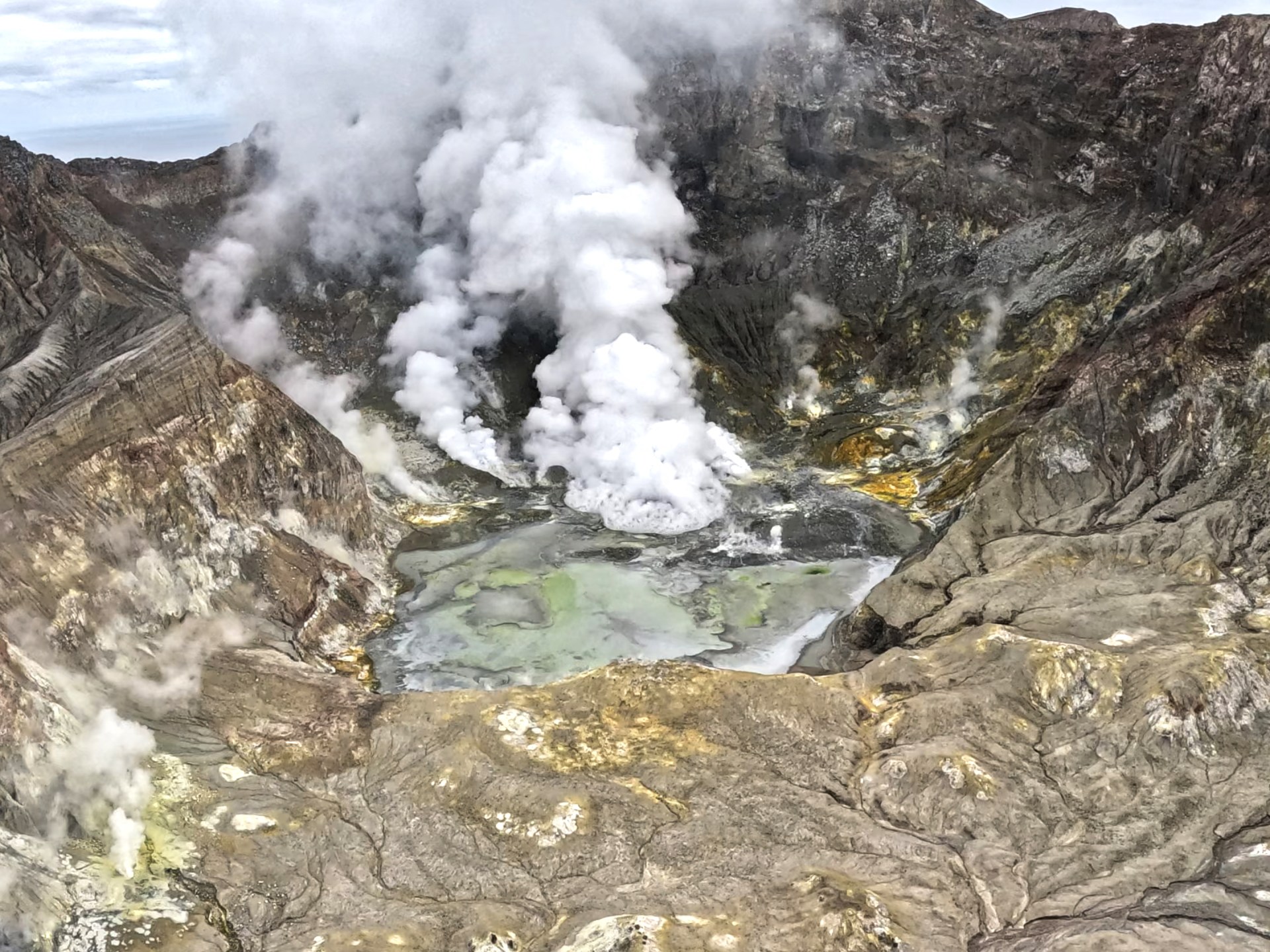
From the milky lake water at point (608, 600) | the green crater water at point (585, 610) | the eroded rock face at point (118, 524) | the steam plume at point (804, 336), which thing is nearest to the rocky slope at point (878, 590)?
the eroded rock face at point (118, 524)

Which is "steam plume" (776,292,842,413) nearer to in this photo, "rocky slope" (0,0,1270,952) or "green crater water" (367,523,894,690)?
"rocky slope" (0,0,1270,952)

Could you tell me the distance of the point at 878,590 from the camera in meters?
50.9

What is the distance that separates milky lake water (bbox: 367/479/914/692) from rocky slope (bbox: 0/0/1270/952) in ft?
12.6

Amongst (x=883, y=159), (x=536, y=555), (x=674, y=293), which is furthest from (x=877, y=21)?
(x=536, y=555)

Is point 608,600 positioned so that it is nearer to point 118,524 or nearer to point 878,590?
point 878,590

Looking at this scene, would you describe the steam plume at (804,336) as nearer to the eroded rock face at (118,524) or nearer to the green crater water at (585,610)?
the green crater water at (585,610)

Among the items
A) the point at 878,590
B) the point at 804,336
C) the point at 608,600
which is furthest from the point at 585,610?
the point at 804,336

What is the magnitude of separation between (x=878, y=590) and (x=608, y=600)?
1420cm

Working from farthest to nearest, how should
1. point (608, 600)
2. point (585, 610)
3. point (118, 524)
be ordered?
point (608, 600) → point (585, 610) → point (118, 524)

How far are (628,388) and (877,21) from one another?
42074 mm

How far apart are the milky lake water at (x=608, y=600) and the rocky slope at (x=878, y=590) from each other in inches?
151

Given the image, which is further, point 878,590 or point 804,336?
point 804,336

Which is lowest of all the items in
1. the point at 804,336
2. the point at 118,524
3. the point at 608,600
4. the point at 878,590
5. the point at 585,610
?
the point at 878,590

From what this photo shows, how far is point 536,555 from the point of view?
2388 inches
